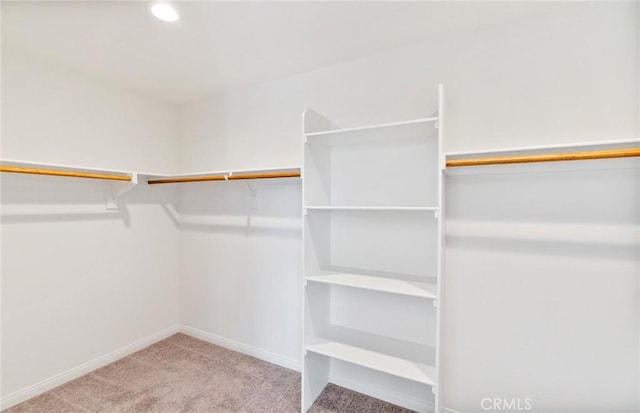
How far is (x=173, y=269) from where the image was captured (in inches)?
117

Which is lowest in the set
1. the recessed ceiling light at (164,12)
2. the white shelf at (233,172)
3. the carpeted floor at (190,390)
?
the carpeted floor at (190,390)

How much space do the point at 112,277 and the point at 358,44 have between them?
2.69m

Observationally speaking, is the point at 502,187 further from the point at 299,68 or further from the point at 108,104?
the point at 108,104

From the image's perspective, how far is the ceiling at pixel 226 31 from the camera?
154cm

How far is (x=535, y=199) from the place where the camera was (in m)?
1.58

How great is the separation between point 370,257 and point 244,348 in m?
1.51

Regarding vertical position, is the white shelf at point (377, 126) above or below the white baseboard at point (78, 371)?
above

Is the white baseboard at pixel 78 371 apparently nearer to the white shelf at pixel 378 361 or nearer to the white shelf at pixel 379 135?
the white shelf at pixel 378 361

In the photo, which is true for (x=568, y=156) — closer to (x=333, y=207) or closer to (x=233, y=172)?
(x=333, y=207)

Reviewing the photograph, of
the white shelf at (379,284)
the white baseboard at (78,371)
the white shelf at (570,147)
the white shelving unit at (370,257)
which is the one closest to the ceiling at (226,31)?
the white shelving unit at (370,257)

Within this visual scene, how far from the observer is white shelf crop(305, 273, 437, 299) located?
1.58 meters

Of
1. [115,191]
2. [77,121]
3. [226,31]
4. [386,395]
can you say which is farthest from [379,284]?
[77,121]

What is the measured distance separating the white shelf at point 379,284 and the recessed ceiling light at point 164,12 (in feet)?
5.51

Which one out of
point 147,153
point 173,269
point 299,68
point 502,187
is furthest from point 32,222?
point 502,187
